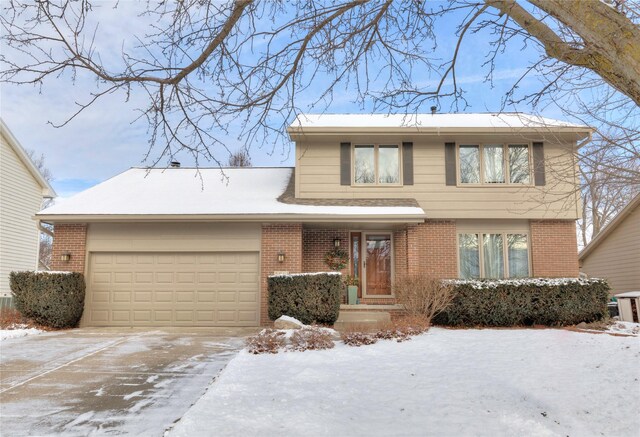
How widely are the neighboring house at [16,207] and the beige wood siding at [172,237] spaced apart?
568 centimetres

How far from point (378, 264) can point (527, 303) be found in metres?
4.07

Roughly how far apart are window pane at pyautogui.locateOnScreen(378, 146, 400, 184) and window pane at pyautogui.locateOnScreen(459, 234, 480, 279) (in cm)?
254

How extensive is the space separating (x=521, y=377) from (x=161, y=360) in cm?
534

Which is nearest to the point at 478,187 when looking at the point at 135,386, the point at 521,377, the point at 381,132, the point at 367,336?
the point at 381,132

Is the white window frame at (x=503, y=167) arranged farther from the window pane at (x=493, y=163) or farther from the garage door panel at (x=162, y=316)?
the garage door panel at (x=162, y=316)

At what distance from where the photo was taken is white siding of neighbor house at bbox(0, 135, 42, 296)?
651 inches

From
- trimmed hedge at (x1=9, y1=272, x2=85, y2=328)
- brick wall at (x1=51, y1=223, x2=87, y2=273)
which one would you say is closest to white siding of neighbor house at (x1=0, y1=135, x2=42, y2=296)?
brick wall at (x1=51, y1=223, x2=87, y2=273)

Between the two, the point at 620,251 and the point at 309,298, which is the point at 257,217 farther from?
the point at 620,251

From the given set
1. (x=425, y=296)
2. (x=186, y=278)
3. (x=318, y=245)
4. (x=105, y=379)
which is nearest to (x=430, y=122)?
(x=318, y=245)

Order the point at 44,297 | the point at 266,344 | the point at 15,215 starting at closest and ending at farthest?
the point at 266,344 < the point at 44,297 < the point at 15,215

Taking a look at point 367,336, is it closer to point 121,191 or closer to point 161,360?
point 161,360

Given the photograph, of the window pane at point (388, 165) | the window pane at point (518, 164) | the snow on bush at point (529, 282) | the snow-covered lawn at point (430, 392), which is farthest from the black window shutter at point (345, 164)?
the snow-covered lawn at point (430, 392)

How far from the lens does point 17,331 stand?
9.84 m

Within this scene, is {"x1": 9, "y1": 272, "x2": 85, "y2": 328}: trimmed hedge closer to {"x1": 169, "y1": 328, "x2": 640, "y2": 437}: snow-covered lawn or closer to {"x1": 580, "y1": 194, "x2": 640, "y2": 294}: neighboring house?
{"x1": 169, "y1": 328, "x2": 640, "y2": 437}: snow-covered lawn
